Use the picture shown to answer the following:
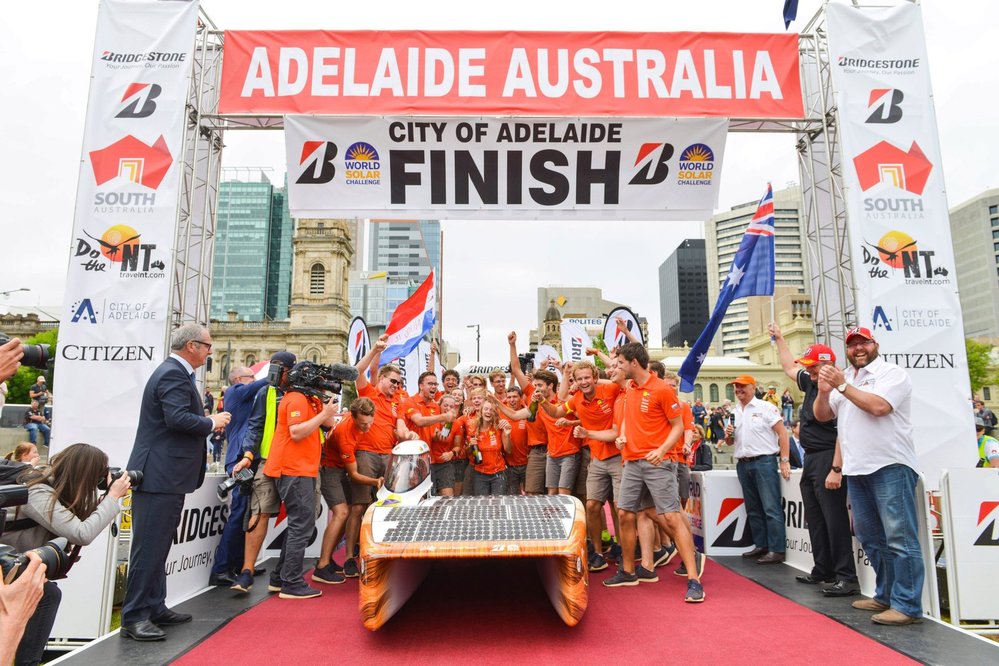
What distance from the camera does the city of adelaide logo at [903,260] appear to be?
652 centimetres

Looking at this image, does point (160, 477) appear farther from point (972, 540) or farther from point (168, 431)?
point (972, 540)

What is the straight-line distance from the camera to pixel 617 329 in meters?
9.45

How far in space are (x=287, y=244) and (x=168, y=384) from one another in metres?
109

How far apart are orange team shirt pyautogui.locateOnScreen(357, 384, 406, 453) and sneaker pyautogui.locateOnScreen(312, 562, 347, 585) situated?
110cm

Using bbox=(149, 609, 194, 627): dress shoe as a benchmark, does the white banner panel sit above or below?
above

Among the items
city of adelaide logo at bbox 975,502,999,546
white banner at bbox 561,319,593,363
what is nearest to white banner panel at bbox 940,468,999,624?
city of adelaide logo at bbox 975,502,999,546

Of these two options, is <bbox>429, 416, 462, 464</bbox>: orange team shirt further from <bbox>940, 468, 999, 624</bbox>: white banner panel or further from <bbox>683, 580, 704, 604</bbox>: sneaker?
<bbox>940, 468, 999, 624</bbox>: white banner panel

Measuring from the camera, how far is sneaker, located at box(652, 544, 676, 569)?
5844 millimetres

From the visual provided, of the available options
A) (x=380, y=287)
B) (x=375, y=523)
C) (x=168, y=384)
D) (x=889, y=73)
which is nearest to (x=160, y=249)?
(x=168, y=384)

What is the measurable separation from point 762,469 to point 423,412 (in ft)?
12.0

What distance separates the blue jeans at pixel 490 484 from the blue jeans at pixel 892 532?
351 centimetres

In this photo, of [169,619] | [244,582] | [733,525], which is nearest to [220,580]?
[244,582]

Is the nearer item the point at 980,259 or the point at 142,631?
the point at 142,631

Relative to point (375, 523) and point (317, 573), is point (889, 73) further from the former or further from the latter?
point (317, 573)
